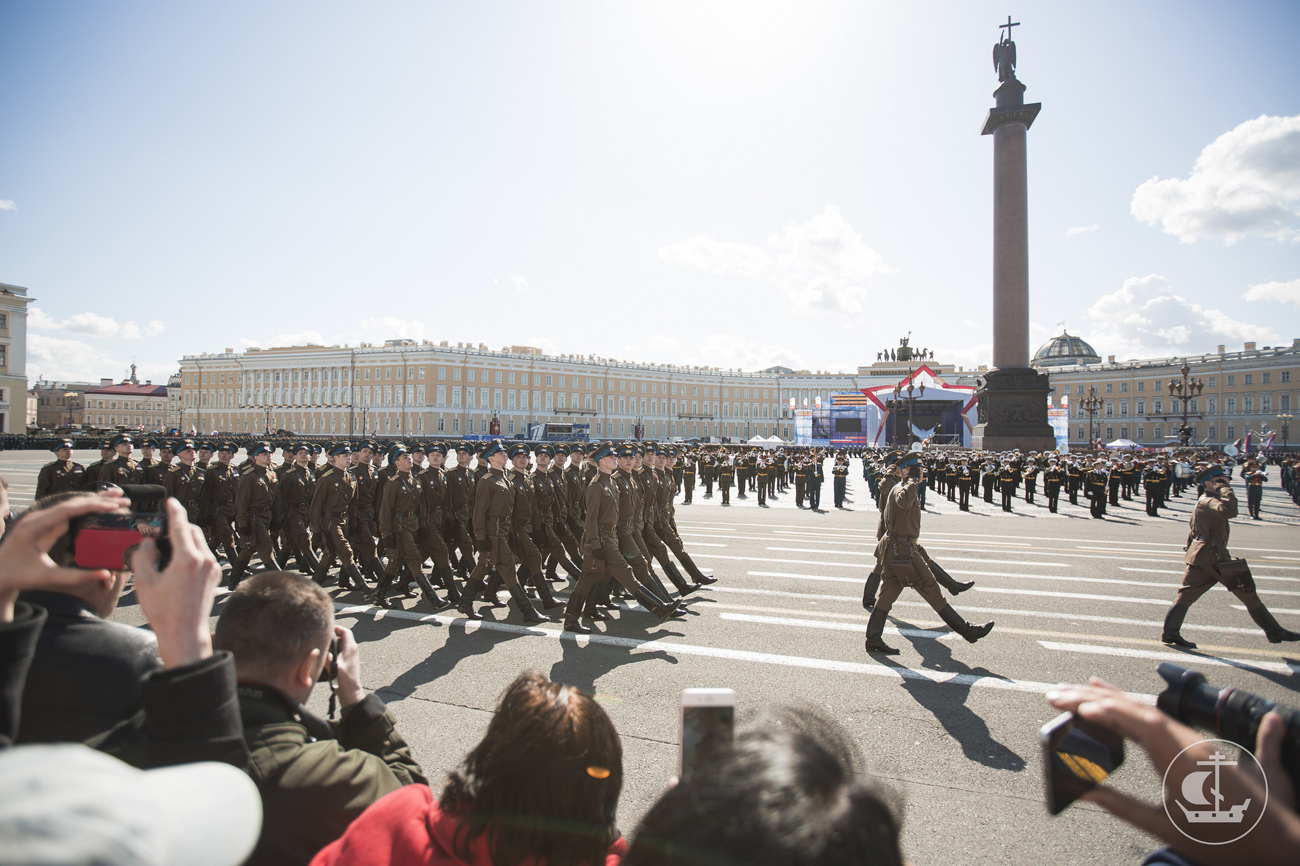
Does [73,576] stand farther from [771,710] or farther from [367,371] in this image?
[367,371]

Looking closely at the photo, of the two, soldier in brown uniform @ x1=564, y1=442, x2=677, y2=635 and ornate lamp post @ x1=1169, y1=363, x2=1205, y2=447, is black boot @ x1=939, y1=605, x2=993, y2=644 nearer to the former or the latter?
soldier in brown uniform @ x1=564, y1=442, x2=677, y2=635

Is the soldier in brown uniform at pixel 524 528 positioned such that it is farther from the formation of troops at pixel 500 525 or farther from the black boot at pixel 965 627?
the black boot at pixel 965 627

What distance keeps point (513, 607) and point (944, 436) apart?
71.3 m

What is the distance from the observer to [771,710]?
4.17 feet

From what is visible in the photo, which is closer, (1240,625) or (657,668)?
(657,668)

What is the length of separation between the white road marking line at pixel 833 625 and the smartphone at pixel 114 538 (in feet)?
20.1

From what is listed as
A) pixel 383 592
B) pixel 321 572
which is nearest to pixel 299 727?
pixel 383 592

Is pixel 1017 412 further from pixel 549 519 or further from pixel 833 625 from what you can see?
pixel 549 519

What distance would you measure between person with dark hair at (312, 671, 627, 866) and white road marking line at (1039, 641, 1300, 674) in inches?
243

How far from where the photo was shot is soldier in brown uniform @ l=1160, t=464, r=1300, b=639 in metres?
6.12

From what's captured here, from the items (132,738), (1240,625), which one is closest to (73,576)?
(132,738)

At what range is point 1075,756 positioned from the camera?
1294mm

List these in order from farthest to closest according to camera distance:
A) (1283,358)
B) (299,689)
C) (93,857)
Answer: (1283,358)
(299,689)
(93,857)

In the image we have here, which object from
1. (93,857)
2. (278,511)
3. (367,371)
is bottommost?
(278,511)
